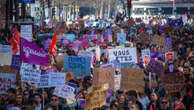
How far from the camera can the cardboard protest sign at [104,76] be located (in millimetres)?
A: 10391

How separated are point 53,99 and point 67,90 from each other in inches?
21.5

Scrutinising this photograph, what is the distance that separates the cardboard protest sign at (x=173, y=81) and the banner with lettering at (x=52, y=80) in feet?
7.42

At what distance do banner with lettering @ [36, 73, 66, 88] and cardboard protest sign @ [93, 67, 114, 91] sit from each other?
834 millimetres

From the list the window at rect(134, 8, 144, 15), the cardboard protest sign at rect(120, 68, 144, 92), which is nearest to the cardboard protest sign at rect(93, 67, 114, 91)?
the cardboard protest sign at rect(120, 68, 144, 92)

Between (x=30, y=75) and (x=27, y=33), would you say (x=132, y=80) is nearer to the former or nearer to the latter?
(x=30, y=75)

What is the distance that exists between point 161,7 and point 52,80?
89.4m

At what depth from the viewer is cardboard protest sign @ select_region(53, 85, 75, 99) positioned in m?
9.52

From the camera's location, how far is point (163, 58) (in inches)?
603

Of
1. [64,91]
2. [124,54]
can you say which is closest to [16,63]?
[64,91]

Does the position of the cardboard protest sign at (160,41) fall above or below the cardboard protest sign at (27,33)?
below

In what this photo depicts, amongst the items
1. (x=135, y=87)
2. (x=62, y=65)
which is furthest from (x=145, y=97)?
(x=62, y=65)

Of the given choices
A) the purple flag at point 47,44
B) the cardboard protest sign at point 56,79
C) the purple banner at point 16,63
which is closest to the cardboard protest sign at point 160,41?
the purple flag at point 47,44

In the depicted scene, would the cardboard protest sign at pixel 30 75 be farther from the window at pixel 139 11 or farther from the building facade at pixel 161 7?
the window at pixel 139 11

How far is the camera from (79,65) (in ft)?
39.5
